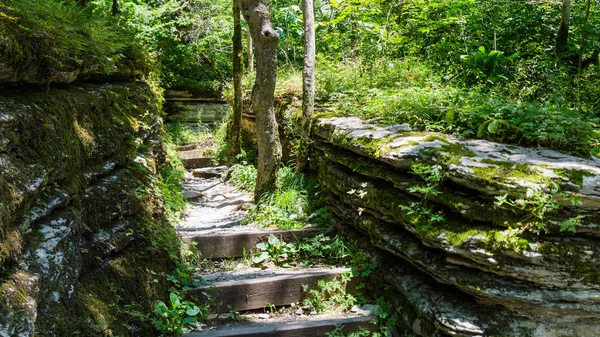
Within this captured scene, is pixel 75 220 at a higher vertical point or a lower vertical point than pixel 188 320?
higher

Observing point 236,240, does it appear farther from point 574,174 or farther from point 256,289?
point 574,174

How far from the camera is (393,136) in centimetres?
457

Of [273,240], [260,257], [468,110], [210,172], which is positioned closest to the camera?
[468,110]

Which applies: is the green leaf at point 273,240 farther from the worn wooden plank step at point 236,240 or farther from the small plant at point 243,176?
the small plant at point 243,176

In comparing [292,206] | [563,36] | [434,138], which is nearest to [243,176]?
[292,206]

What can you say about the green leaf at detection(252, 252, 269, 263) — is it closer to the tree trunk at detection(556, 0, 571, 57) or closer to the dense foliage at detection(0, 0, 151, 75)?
the dense foliage at detection(0, 0, 151, 75)

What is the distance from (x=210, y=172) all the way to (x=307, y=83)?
13.1 feet

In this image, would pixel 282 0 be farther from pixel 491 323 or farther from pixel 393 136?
pixel 491 323

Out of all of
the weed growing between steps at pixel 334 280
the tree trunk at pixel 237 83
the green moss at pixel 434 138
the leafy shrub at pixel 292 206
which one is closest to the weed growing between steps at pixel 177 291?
the weed growing between steps at pixel 334 280

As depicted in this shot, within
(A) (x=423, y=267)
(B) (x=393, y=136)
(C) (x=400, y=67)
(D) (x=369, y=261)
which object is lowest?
(D) (x=369, y=261)

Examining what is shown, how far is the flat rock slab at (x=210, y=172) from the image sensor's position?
9.88m


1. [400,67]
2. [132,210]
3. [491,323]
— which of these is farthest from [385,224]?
[400,67]

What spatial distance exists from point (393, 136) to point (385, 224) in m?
0.90

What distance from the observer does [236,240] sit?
5469mm
